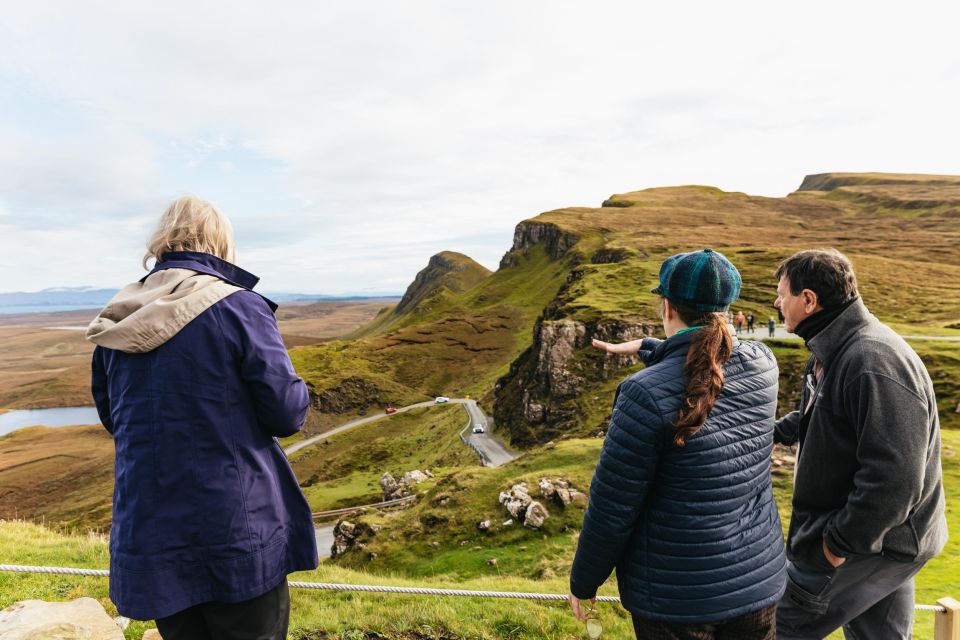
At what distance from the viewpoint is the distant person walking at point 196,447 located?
2.75 meters

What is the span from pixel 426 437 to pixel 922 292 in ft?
214

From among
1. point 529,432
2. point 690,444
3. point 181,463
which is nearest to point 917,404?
point 690,444

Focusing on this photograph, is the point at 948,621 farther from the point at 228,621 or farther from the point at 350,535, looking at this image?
the point at 350,535

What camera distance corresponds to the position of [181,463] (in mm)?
2764

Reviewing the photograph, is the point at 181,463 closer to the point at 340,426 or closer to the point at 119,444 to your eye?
the point at 119,444

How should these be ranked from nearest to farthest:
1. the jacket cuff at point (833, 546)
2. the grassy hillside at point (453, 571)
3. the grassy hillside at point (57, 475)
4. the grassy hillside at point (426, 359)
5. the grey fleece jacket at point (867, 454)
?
1. the grey fleece jacket at point (867, 454)
2. the jacket cuff at point (833, 546)
3. the grassy hillside at point (453, 571)
4. the grassy hillside at point (57, 475)
5. the grassy hillside at point (426, 359)

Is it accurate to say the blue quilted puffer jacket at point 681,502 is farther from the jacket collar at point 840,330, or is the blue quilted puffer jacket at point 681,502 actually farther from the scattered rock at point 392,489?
the scattered rock at point 392,489

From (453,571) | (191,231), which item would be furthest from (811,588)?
(453,571)

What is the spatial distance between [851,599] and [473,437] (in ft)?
195

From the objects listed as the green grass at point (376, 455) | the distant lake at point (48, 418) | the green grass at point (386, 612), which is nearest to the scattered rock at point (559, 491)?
the green grass at point (386, 612)

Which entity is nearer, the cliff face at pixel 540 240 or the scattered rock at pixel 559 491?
the scattered rock at pixel 559 491

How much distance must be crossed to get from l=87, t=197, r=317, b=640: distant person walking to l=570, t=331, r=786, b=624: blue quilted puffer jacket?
77.8 inches

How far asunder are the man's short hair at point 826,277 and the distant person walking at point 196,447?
12.3 feet

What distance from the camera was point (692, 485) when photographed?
277 centimetres
